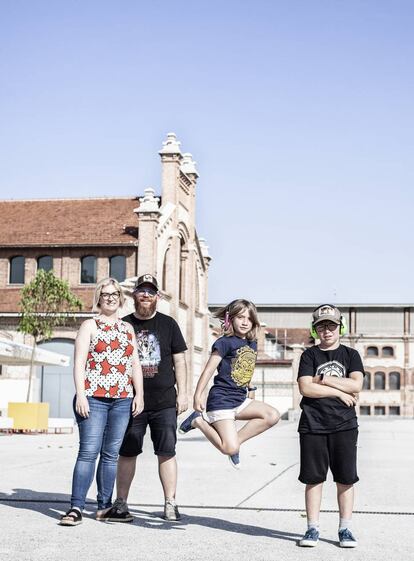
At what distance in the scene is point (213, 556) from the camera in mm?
5297

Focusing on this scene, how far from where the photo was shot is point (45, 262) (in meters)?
38.1

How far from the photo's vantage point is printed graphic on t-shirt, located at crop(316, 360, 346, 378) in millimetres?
5992

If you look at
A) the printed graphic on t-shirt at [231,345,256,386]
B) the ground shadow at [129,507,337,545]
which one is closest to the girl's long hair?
the printed graphic on t-shirt at [231,345,256,386]

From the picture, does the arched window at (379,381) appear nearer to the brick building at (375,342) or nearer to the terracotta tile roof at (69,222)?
the brick building at (375,342)

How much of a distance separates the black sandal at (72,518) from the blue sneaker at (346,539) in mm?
1971

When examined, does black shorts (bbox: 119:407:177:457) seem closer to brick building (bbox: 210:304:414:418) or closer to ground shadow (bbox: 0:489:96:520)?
ground shadow (bbox: 0:489:96:520)

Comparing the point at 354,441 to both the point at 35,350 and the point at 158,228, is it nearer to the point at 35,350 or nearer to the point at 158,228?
the point at 35,350

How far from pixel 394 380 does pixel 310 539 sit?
6630 cm

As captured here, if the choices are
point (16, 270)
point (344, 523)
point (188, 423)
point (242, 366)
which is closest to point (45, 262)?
point (16, 270)

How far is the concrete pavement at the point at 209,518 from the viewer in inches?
215

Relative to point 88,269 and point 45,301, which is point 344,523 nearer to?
point 45,301

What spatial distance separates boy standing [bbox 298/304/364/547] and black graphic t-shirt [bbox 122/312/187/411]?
1338 mm

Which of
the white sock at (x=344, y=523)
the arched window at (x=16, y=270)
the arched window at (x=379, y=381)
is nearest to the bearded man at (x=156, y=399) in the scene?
the white sock at (x=344, y=523)

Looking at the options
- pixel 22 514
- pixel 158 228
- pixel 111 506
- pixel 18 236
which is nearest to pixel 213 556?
pixel 111 506
